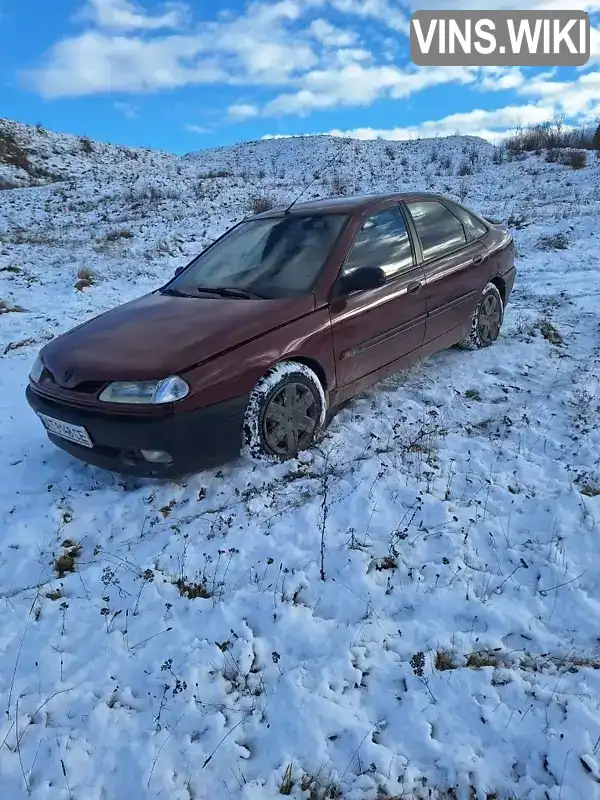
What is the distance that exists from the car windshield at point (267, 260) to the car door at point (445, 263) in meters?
0.90

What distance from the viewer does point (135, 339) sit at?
337 centimetres

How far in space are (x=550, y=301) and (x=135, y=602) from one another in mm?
6078

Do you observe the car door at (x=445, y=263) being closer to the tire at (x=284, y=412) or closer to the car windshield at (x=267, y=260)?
the car windshield at (x=267, y=260)

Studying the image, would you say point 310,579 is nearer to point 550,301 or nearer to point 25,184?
point 550,301

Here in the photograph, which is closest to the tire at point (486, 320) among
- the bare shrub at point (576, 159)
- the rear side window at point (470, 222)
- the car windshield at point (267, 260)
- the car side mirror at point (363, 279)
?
the rear side window at point (470, 222)

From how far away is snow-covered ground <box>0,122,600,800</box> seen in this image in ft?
6.02

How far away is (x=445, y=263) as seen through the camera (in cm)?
462

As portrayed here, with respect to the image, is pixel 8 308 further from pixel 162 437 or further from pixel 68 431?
pixel 162 437

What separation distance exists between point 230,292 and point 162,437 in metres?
1.29

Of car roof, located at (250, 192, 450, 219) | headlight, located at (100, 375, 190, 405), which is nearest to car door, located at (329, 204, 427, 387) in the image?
car roof, located at (250, 192, 450, 219)

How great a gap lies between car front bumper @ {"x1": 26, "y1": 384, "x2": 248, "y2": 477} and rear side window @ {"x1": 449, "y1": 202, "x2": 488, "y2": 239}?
3052 millimetres

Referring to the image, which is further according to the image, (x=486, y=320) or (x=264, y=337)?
(x=486, y=320)

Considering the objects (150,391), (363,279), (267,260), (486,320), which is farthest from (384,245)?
(150,391)

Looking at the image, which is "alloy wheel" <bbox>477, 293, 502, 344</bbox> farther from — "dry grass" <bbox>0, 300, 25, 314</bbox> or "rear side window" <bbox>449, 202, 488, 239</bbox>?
"dry grass" <bbox>0, 300, 25, 314</bbox>
